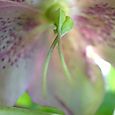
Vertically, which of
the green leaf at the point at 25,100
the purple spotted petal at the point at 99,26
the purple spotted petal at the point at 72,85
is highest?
the purple spotted petal at the point at 99,26

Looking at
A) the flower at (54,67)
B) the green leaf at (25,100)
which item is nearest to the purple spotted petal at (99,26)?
the flower at (54,67)

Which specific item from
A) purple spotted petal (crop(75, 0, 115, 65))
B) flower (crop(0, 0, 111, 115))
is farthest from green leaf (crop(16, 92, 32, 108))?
purple spotted petal (crop(75, 0, 115, 65))

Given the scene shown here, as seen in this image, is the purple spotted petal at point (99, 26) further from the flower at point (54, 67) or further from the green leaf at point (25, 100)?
the green leaf at point (25, 100)

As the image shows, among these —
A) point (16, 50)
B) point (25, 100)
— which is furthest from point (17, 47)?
point (25, 100)

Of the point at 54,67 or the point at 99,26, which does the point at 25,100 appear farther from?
the point at 99,26

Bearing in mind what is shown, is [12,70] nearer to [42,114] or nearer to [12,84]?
[12,84]

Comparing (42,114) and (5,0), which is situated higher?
(5,0)

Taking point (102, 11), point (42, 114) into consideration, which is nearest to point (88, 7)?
point (102, 11)

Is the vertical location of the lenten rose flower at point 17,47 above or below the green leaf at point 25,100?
above
